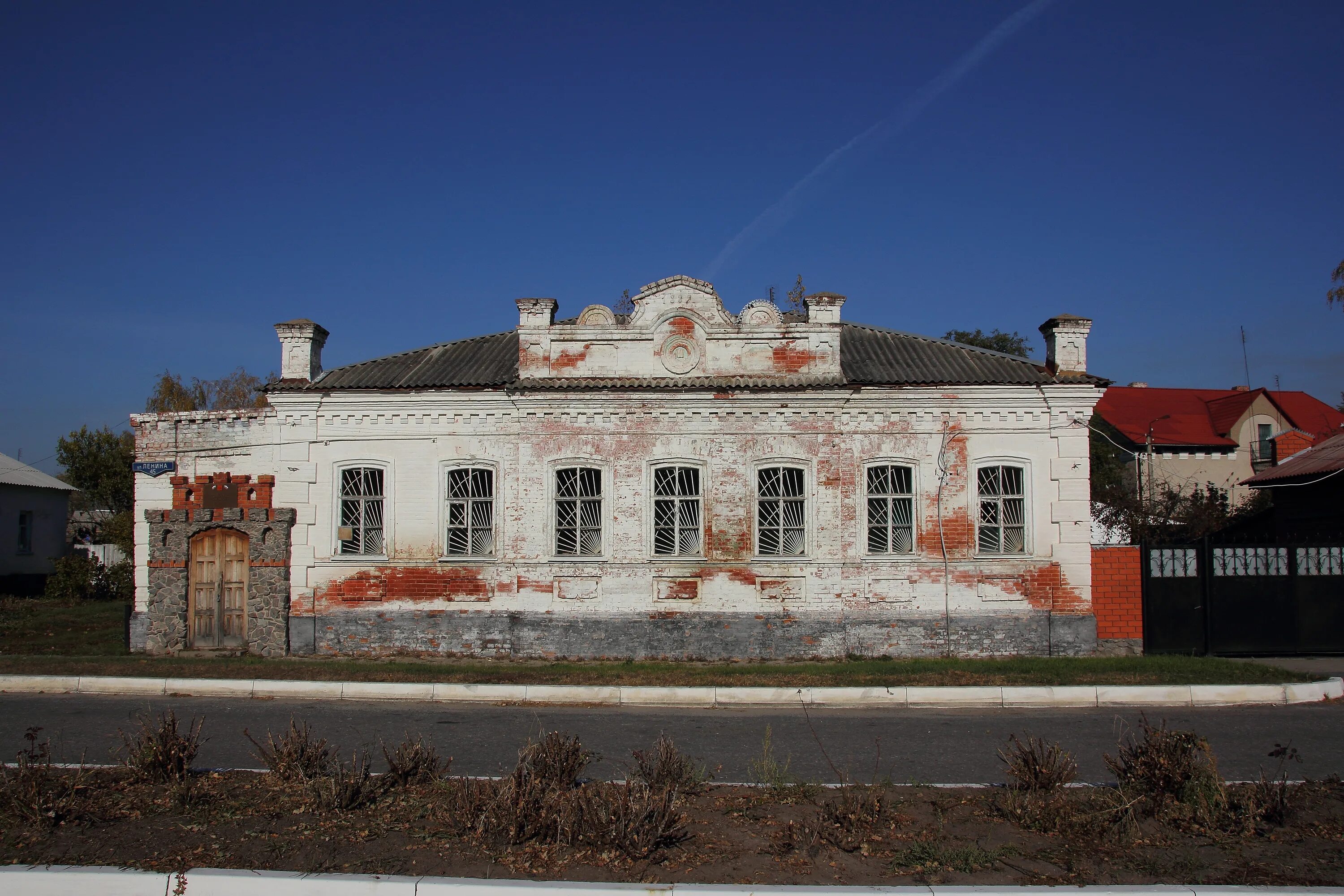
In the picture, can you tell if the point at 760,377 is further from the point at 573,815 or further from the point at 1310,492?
the point at 1310,492

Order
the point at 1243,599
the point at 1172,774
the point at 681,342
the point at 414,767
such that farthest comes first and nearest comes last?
the point at 681,342 → the point at 1243,599 → the point at 414,767 → the point at 1172,774

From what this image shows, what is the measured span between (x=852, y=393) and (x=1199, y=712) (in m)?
6.73

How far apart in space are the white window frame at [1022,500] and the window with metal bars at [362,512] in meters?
10.1

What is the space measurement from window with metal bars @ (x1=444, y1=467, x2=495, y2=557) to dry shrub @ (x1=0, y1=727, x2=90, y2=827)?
865 cm

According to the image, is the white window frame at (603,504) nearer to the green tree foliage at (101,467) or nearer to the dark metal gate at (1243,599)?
the dark metal gate at (1243,599)

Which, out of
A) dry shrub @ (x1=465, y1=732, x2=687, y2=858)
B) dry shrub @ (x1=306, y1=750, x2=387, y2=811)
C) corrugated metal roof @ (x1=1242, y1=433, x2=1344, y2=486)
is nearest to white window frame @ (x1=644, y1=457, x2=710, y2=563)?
dry shrub @ (x1=306, y1=750, x2=387, y2=811)

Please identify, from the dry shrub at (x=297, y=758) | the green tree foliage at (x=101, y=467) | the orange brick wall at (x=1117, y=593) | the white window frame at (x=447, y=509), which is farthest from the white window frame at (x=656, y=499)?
the green tree foliage at (x=101, y=467)

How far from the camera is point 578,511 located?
14.8 m

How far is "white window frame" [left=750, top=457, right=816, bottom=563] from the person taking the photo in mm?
14508

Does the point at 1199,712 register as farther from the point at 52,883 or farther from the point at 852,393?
the point at 52,883

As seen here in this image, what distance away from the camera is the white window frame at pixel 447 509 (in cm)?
1469

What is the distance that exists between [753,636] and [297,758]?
28.9 feet

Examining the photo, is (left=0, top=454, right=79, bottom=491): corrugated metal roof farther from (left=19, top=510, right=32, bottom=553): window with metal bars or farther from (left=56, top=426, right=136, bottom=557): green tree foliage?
(left=56, top=426, right=136, bottom=557): green tree foliage

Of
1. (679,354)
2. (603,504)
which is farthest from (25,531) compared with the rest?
(679,354)
